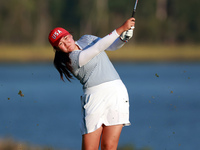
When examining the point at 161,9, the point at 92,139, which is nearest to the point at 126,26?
the point at 92,139

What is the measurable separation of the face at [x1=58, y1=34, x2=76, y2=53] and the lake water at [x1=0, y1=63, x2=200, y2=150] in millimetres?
1384

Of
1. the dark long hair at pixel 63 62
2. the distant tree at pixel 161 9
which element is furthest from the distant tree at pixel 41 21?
the dark long hair at pixel 63 62

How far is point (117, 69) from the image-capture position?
116ft

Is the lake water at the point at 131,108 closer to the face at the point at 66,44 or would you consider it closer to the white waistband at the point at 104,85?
the white waistband at the point at 104,85

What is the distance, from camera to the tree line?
172 ft

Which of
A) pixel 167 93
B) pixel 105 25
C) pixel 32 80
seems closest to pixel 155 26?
pixel 105 25

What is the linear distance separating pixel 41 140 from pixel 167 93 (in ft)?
41.8

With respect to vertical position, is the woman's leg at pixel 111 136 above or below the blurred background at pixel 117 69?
below

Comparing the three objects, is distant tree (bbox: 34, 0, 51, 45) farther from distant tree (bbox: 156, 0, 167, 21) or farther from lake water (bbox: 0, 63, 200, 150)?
lake water (bbox: 0, 63, 200, 150)

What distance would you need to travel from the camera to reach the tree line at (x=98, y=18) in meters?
52.5

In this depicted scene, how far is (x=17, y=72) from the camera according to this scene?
36.6m

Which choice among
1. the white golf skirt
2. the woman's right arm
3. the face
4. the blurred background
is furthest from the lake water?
the woman's right arm

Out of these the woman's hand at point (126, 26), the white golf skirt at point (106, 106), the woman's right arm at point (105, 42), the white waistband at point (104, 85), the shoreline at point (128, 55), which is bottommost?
the white golf skirt at point (106, 106)

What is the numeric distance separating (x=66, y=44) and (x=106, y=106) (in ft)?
2.60
